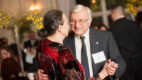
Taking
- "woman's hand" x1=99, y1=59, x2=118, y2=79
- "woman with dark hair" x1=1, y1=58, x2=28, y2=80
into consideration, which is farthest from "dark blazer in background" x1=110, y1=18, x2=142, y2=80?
"woman's hand" x1=99, y1=59, x2=118, y2=79

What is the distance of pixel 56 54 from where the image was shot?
1933 millimetres

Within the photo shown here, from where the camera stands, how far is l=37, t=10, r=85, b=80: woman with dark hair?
1927 mm

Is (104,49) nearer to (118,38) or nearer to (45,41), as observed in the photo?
(45,41)

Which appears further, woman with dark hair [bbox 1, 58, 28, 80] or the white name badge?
woman with dark hair [bbox 1, 58, 28, 80]

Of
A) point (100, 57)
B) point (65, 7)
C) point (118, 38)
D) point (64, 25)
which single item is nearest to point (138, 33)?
point (118, 38)

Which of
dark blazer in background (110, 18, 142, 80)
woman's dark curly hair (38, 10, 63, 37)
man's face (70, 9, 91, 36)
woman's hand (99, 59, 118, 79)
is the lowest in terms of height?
dark blazer in background (110, 18, 142, 80)

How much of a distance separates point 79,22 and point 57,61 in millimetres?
711

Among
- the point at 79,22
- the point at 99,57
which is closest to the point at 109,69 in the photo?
the point at 99,57

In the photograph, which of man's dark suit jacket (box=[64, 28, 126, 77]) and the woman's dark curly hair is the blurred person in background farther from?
the woman's dark curly hair

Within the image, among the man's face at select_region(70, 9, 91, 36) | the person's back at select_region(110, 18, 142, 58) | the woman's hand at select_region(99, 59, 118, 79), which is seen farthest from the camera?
the person's back at select_region(110, 18, 142, 58)

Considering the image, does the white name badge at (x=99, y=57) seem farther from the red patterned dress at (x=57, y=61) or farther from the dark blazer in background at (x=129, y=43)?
the dark blazer in background at (x=129, y=43)

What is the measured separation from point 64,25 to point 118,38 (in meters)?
2.64

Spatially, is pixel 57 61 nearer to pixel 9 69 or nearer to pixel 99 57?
pixel 99 57

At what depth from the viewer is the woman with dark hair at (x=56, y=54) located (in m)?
1.93
